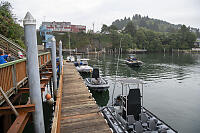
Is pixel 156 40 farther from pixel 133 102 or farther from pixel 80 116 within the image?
pixel 80 116

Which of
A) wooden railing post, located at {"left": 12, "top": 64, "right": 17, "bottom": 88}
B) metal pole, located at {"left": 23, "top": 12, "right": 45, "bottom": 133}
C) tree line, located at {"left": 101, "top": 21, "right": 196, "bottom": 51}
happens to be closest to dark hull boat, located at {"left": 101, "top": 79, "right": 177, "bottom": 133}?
metal pole, located at {"left": 23, "top": 12, "right": 45, "bottom": 133}

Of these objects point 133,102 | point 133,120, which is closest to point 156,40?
point 133,102

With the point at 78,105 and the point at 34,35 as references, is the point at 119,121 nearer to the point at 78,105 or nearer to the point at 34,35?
the point at 78,105

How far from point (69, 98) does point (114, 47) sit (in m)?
88.7

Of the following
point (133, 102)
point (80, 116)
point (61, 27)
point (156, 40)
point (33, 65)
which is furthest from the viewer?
point (61, 27)

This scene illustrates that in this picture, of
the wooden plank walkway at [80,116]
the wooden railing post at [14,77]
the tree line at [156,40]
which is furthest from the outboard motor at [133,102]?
the tree line at [156,40]

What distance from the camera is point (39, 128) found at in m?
4.24

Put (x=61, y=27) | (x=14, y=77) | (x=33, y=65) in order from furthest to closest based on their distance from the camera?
1. (x=61, y=27)
2. (x=14, y=77)
3. (x=33, y=65)

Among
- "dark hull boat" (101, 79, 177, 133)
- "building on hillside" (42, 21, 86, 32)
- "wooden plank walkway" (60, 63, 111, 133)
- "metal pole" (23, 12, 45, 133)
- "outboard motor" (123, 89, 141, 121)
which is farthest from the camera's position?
"building on hillside" (42, 21, 86, 32)

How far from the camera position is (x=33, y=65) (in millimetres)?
3998

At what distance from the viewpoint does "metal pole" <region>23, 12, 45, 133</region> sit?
152 inches

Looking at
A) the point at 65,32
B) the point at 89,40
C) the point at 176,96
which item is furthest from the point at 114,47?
the point at 176,96

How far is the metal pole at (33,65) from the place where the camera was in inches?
152

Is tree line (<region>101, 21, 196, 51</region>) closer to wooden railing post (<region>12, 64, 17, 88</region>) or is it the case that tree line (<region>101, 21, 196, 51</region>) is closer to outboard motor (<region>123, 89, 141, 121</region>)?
outboard motor (<region>123, 89, 141, 121</region>)
